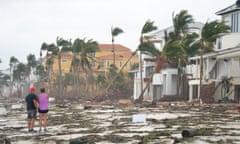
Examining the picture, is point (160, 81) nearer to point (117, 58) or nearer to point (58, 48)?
point (58, 48)

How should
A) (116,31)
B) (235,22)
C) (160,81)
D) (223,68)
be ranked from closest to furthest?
(223,68) < (235,22) < (160,81) < (116,31)

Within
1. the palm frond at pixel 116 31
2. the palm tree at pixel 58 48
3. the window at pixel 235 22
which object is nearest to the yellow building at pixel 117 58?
the palm tree at pixel 58 48

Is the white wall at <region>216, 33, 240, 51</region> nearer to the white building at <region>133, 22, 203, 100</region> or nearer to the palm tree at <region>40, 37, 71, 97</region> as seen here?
the white building at <region>133, 22, 203, 100</region>

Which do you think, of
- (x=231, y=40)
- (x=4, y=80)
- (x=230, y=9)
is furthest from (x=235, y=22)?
(x=4, y=80)

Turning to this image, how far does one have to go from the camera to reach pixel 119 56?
98000mm

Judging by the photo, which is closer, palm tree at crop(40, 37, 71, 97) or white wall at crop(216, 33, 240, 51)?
white wall at crop(216, 33, 240, 51)

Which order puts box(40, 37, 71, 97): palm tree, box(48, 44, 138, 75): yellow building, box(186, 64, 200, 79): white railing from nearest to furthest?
box(186, 64, 200, 79): white railing < box(40, 37, 71, 97): palm tree < box(48, 44, 138, 75): yellow building

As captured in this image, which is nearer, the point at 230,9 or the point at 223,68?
the point at 223,68

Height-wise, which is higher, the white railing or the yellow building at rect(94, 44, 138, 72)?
the yellow building at rect(94, 44, 138, 72)

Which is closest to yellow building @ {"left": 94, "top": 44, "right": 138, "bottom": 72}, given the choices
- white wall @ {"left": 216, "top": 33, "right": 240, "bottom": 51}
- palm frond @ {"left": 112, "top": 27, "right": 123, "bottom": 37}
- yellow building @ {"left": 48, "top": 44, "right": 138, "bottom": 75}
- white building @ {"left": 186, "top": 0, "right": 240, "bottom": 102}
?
yellow building @ {"left": 48, "top": 44, "right": 138, "bottom": 75}

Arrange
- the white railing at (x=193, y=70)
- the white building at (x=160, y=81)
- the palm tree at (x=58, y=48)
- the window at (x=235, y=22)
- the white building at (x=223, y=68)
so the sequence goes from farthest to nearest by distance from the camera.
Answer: the palm tree at (x=58, y=48), the white building at (x=160, y=81), the white railing at (x=193, y=70), the window at (x=235, y=22), the white building at (x=223, y=68)

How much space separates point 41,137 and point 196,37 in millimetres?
32364

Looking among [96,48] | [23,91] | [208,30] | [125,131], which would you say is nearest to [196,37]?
[208,30]

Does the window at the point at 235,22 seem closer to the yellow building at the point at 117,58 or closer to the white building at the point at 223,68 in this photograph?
the white building at the point at 223,68
